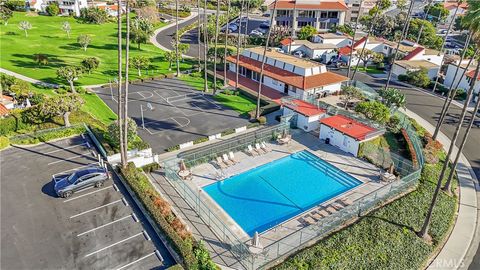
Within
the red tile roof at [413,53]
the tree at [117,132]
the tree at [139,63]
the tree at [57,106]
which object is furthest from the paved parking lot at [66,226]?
the red tile roof at [413,53]

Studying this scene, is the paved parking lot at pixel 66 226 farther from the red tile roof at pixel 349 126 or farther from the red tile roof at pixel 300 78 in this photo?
the red tile roof at pixel 300 78

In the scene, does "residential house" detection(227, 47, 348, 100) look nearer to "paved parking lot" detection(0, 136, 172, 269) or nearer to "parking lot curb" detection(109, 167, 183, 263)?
"parking lot curb" detection(109, 167, 183, 263)

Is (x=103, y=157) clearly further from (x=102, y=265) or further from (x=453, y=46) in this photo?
(x=453, y=46)

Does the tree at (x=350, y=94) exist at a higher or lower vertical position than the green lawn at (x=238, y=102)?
higher

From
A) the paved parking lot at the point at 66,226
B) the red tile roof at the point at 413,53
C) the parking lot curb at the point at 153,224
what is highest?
the red tile roof at the point at 413,53

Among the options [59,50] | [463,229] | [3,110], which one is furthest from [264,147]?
[59,50]

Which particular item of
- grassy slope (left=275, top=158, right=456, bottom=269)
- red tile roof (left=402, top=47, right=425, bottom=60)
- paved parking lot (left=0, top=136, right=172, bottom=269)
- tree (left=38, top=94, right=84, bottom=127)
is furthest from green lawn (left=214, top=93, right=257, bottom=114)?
red tile roof (left=402, top=47, right=425, bottom=60)

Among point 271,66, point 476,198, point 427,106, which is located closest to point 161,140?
point 271,66
